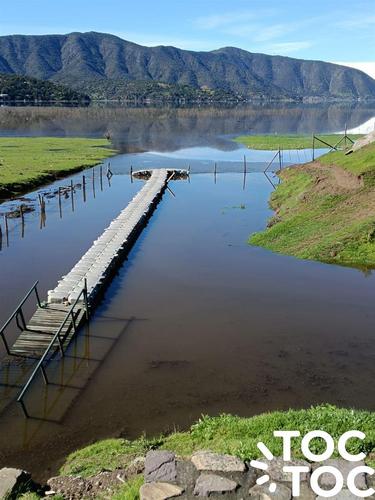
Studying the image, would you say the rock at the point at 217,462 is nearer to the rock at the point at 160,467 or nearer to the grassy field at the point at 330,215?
the rock at the point at 160,467

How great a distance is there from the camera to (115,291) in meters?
26.9

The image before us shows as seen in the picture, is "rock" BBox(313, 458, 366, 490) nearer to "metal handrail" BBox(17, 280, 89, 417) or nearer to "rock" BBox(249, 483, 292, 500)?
"rock" BBox(249, 483, 292, 500)

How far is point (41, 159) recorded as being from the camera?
75688 mm

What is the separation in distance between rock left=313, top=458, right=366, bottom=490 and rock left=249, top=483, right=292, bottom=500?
752 millimetres

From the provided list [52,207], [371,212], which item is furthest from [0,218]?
[371,212]

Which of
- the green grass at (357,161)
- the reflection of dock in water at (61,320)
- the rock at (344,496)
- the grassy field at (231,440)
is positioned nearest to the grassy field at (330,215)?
the green grass at (357,161)

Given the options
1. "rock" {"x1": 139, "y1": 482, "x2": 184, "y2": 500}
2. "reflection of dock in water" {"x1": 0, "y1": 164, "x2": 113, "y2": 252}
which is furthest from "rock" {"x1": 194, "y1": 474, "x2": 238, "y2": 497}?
"reflection of dock in water" {"x1": 0, "y1": 164, "x2": 113, "y2": 252}

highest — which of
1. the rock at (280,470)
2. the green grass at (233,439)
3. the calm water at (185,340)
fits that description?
the rock at (280,470)

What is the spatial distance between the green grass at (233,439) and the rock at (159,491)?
1.64m

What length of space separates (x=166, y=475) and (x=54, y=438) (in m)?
5.90

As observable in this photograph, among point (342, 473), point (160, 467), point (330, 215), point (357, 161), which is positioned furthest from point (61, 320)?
point (357, 161)

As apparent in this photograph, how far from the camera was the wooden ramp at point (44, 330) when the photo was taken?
65.8 ft

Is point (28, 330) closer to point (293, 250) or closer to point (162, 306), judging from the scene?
point (162, 306)

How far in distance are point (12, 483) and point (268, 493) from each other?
541cm
